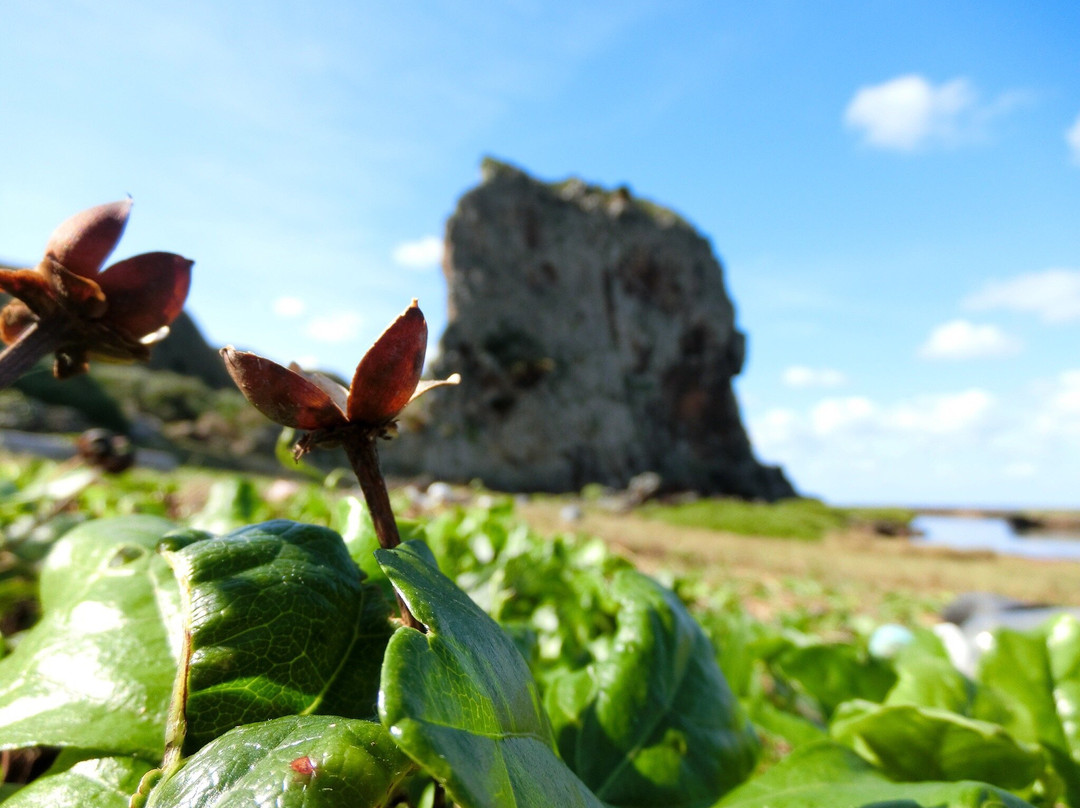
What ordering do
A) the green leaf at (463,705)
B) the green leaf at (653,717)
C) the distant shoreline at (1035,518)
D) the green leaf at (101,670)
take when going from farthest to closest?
the distant shoreline at (1035,518) → the green leaf at (653,717) → the green leaf at (101,670) → the green leaf at (463,705)

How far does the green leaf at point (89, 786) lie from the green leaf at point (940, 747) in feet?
1.41

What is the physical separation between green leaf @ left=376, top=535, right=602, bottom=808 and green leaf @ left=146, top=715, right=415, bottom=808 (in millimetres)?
38

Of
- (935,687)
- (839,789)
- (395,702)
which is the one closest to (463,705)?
(395,702)

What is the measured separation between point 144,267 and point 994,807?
51 centimetres

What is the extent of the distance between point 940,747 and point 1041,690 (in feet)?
0.79

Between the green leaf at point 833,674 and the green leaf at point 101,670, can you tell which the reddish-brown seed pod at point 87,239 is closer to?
the green leaf at point 101,670

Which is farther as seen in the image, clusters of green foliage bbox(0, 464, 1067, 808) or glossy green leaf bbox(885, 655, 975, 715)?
glossy green leaf bbox(885, 655, 975, 715)

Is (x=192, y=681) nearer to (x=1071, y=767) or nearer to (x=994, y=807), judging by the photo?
(x=994, y=807)

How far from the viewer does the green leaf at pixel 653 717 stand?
43 centimetres

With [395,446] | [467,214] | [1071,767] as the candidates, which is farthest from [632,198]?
[1071,767]

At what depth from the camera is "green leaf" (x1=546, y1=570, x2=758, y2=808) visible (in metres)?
0.43

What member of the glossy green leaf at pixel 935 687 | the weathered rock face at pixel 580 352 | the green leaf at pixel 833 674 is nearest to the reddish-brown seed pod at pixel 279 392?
the glossy green leaf at pixel 935 687

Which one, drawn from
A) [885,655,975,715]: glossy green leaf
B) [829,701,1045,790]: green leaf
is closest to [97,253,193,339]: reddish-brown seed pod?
[829,701,1045,790]: green leaf

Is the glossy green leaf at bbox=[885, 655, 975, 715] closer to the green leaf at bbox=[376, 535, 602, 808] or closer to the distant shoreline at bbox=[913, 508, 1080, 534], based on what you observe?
the green leaf at bbox=[376, 535, 602, 808]
